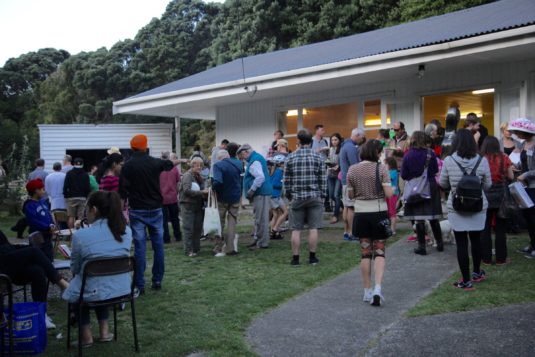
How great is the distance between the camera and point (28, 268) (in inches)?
194

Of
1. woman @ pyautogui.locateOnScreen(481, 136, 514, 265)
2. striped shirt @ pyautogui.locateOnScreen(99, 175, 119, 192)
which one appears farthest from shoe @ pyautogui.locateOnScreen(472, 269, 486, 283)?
striped shirt @ pyautogui.locateOnScreen(99, 175, 119, 192)

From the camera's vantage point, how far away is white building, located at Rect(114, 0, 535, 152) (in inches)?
413

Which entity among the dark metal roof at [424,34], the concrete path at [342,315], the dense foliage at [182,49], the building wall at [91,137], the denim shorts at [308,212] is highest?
the dense foliage at [182,49]

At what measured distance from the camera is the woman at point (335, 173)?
1127cm

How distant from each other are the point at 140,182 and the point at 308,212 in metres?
2.49

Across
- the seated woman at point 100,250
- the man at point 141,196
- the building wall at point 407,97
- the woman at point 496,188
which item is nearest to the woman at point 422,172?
the woman at point 496,188

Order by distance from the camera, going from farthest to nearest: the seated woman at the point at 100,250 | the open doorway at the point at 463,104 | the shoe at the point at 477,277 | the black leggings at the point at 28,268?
the open doorway at the point at 463,104 < the shoe at the point at 477,277 < the black leggings at the point at 28,268 < the seated woman at the point at 100,250

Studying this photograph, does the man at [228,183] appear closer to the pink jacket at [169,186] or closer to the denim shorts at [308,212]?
the denim shorts at [308,212]

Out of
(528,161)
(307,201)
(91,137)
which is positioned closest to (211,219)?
(307,201)

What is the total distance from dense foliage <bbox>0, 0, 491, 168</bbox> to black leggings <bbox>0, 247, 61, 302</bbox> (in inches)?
814

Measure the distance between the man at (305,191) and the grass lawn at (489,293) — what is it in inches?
80.0

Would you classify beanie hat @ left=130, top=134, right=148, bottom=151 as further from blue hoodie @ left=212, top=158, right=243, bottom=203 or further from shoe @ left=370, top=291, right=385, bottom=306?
shoe @ left=370, top=291, right=385, bottom=306

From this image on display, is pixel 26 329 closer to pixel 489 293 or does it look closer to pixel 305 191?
pixel 305 191

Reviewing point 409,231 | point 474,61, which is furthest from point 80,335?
point 474,61
